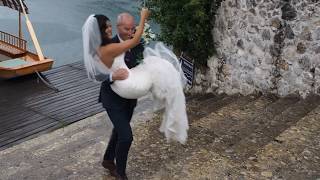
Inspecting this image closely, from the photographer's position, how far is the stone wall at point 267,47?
586 centimetres

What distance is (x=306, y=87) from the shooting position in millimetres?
6000

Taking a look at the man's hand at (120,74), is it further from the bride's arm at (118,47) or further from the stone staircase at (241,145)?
the stone staircase at (241,145)

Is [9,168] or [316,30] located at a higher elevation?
[316,30]

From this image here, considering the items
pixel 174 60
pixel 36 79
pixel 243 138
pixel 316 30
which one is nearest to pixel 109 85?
pixel 174 60

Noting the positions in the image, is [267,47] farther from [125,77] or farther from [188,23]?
[125,77]

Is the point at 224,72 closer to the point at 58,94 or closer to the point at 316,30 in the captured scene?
the point at 316,30

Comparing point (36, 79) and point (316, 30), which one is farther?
point (36, 79)

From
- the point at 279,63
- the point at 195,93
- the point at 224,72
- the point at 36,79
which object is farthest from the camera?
the point at 36,79

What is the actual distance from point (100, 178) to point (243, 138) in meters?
1.63

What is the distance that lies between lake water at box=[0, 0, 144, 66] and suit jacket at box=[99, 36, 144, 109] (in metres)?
9.02

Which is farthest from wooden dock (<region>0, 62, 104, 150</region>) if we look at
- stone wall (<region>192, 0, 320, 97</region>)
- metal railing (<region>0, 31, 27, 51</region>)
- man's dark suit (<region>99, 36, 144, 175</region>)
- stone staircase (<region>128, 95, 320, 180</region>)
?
man's dark suit (<region>99, 36, 144, 175</region>)

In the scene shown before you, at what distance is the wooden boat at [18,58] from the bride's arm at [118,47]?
7.02m

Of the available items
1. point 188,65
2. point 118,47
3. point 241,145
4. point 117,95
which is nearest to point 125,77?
point 117,95

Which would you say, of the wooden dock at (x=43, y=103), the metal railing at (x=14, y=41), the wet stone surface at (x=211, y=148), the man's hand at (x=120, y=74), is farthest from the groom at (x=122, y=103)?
the metal railing at (x=14, y=41)
